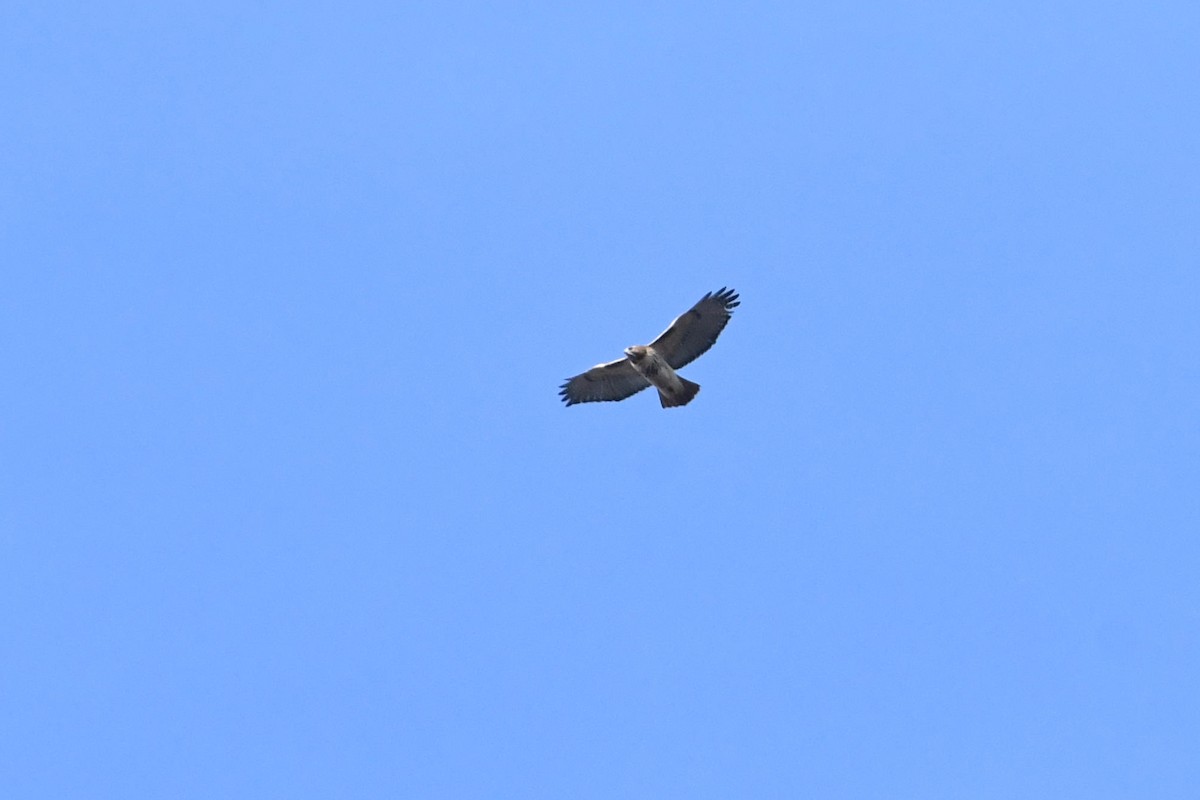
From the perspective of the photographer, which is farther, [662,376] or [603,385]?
[603,385]

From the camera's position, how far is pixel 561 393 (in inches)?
Result: 1518

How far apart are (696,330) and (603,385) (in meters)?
2.58

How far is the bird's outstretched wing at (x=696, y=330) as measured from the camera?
36594mm

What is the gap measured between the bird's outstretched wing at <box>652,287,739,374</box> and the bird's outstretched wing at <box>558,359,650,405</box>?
1074 millimetres

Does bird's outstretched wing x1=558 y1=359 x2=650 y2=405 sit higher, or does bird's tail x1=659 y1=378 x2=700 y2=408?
bird's outstretched wing x1=558 y1=359 x2=650 y2=405

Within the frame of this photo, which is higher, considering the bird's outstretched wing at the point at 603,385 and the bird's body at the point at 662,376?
the bird's outstretched wing at the point at 603,385

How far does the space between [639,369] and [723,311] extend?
6.59 feet

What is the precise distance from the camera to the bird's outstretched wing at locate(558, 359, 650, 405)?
1495 inches

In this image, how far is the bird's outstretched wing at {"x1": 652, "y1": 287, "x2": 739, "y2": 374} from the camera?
3659 cm

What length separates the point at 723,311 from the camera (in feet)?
120

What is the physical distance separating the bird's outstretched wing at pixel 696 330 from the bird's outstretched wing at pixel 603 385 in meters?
1.07

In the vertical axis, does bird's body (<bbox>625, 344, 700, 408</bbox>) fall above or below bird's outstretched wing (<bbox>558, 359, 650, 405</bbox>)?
below

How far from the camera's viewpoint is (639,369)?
36.9 metres

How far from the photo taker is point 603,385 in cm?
3834
